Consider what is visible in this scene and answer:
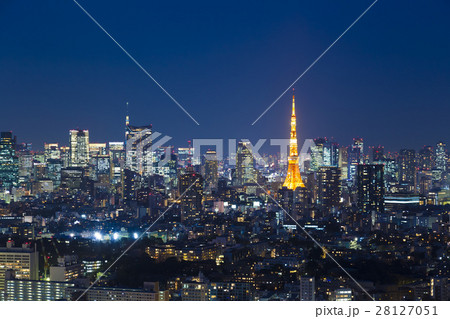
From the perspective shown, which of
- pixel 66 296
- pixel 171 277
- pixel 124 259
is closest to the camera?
pixel 66 296

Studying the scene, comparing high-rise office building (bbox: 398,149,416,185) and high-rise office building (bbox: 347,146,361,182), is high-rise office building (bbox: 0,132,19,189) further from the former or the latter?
high-rise office building (bbox: 398,149,416,185)

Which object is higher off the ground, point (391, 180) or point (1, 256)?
point (391, 180)

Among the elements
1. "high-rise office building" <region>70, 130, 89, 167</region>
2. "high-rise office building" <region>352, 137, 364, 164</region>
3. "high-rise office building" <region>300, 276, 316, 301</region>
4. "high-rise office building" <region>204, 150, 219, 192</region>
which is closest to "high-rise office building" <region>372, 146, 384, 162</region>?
"high-rise office building" <region>352, 137, 364, 164</region>

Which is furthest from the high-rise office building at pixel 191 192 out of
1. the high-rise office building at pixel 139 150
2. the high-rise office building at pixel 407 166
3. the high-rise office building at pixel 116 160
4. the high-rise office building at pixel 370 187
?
the high-rise office building at pixel 407 166

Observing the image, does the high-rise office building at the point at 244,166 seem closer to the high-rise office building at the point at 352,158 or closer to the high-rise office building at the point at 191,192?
the high-rise office building at the point at 191,192

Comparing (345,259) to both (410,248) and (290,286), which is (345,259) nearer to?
(410,248)

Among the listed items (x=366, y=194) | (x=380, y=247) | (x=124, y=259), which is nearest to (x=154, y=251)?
(x=124, y=259)

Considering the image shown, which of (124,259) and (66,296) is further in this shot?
(124,259)

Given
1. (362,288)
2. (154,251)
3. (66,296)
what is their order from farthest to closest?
(154,251)
(362,288)
(66,296)
